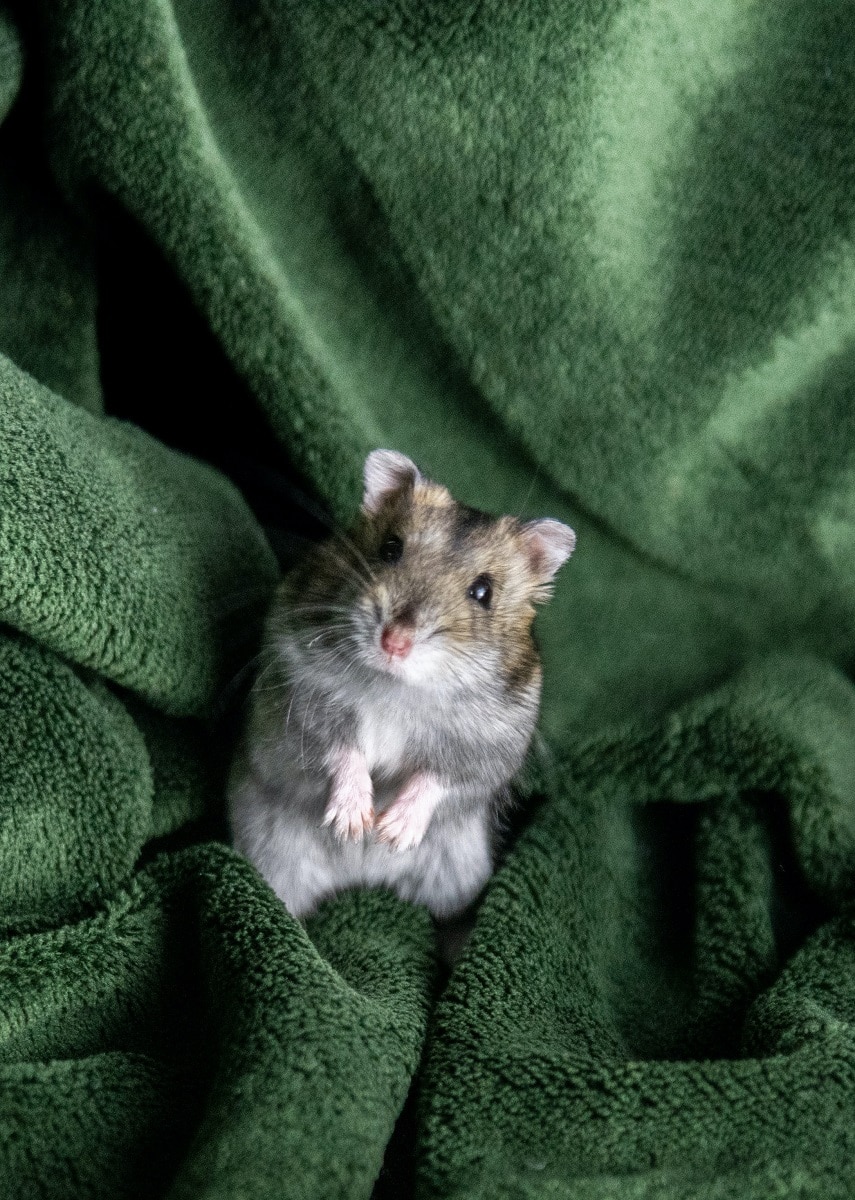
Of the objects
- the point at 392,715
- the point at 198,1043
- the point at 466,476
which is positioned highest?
the point at 466,476

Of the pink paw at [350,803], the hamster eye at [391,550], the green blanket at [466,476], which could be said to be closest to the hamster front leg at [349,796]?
the pink paw at [350,803]

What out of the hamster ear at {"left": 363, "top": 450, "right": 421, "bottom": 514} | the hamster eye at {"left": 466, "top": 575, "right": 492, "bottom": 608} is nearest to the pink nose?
the hamster eye at {"left": 466, "top": 575, "right": 492, "bottom": 608}

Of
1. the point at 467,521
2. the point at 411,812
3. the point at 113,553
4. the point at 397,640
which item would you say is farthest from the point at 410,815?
the point at 113,553

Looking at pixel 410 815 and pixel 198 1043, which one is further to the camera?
pixel 410 815

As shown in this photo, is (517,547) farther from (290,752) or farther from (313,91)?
(313,91)

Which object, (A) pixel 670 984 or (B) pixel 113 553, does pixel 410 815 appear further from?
(B) pixel 113 553

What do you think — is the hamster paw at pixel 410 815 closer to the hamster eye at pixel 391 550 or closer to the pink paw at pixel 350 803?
the pink paw at pixel 350 803

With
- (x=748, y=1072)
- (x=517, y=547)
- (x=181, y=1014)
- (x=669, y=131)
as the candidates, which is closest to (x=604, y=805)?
(x=517, y=547)

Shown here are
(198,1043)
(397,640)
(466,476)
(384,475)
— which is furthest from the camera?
(466,476)
